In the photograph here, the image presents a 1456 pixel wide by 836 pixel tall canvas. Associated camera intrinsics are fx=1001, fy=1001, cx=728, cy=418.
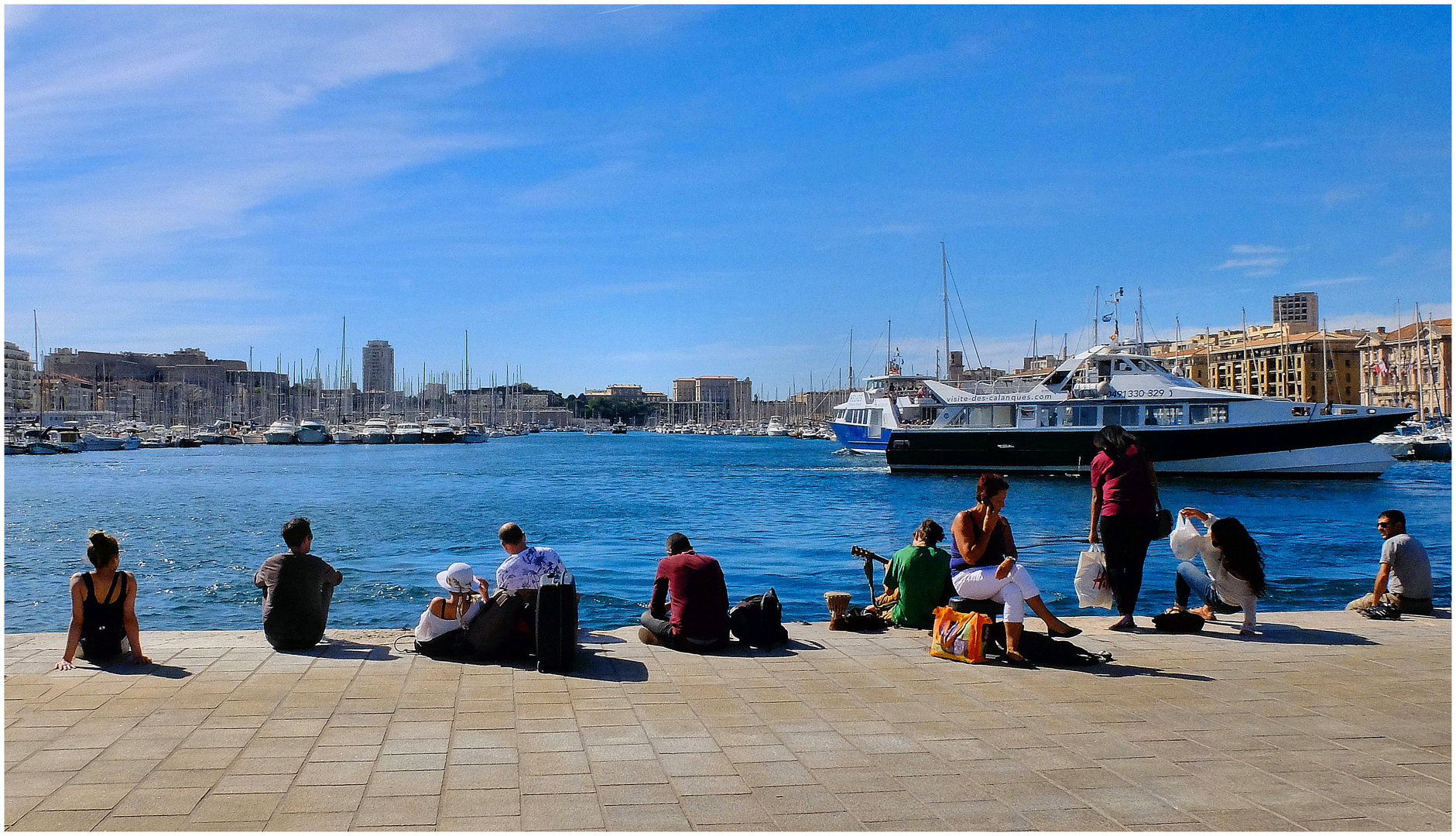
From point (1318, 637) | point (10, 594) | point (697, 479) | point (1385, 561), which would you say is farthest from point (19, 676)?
point (697, 479)

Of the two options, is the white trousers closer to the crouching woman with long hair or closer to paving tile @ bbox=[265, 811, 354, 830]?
the crouching woman with long hair

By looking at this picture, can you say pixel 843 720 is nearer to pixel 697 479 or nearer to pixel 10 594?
pixel 10 594

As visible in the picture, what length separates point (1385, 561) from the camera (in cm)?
929

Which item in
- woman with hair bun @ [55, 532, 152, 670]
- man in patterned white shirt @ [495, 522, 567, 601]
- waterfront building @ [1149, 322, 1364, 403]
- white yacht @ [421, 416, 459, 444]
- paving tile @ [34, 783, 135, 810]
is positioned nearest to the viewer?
paving tile @ [34, 783, 135, 810]

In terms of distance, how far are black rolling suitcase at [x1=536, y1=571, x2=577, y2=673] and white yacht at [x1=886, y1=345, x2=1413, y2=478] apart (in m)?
42.1

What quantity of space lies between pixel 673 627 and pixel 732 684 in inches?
45.4

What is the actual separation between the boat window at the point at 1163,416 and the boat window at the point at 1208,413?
51 cm

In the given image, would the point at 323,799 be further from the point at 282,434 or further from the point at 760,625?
the point at 282,434

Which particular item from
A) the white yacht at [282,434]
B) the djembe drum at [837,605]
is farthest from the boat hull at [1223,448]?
the white yacht at [282,434]

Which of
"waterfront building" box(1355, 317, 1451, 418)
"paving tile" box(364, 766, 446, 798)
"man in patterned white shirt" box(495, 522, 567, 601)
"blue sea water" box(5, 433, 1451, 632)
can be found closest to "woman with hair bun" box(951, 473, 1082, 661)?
"man in patterned white shirt" box(495, 522, 567, 601)

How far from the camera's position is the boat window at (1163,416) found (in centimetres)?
4575

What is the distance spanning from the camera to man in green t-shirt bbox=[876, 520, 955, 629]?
857 cm

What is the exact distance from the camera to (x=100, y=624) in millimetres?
7004

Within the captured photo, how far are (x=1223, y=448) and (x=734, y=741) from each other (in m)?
45.5
